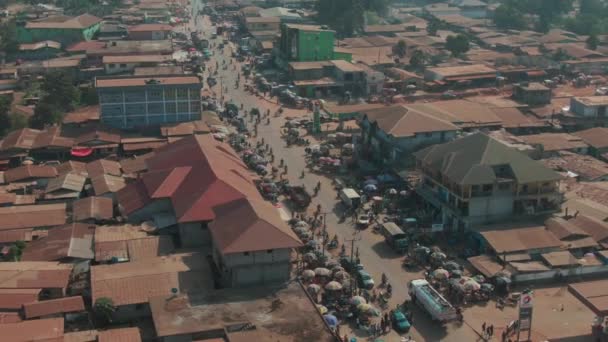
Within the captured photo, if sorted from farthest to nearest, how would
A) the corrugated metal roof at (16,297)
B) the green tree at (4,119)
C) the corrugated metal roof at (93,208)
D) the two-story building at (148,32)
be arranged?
the two-story building at (148,32) < the green tree at (4,119) < the corrugated metal roof at (93,208) < the corrugated metal roof at (16,297)

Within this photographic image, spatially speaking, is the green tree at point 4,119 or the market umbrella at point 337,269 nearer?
the market umbrella at point 337,269

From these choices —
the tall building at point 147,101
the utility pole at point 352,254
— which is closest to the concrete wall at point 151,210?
the utility pole at point 352,254

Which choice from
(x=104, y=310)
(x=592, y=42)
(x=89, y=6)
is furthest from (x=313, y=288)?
(x=89, y=6)

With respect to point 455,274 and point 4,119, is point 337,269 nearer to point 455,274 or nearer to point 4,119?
point 455,274

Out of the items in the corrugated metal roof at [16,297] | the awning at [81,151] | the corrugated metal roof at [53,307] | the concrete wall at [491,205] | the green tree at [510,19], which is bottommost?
the corrugated metal roof at [53,307]

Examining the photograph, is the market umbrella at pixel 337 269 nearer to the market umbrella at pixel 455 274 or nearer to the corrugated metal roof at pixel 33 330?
the market umbrella at pixel 455 274

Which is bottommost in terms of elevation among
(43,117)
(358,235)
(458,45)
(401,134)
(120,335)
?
(358,235)

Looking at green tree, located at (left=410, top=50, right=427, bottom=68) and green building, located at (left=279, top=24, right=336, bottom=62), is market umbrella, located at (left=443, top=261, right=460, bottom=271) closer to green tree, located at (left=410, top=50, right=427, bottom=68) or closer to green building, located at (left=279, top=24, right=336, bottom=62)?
green building, located at (left=279, top=24, right=336, bottom=62)
